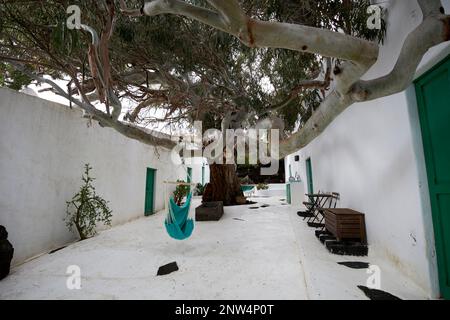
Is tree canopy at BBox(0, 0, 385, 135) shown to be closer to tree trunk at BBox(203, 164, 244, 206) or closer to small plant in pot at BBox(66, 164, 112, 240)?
small plant in pot at BBox(66, 164, 112, 240)

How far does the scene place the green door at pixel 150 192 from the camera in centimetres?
722

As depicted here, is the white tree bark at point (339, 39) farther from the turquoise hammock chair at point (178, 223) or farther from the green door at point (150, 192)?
the green door at point (150, 192)

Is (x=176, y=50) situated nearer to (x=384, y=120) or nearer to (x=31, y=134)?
(x=31, y=134)

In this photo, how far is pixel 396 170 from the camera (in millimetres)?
2293

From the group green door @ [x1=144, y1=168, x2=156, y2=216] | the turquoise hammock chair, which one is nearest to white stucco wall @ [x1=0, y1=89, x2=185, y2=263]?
green door @ [x1=144, y1=168, x2=156, y2=216]

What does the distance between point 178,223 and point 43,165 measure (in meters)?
2.39

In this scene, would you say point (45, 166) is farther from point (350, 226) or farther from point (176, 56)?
point (350, 226)

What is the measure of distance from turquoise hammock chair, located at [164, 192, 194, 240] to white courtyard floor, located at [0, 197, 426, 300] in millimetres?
257

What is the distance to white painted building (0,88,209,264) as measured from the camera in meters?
3.04

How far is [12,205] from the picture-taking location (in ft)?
10.00

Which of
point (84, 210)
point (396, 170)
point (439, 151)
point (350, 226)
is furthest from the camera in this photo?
point (84, 210)

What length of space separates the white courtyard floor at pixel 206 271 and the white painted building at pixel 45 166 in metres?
0.49

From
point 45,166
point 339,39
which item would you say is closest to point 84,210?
point 45,166
